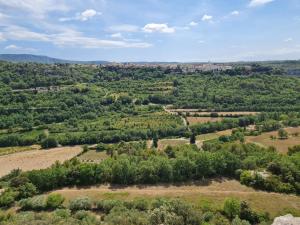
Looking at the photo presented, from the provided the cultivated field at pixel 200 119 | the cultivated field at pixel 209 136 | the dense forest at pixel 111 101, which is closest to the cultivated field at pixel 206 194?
the cultivated field at pixel 209 136

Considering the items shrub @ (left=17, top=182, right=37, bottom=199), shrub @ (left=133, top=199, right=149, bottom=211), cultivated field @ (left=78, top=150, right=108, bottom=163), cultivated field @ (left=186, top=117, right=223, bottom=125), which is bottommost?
cultivated field @ (left=78, top=150, right=108, bottom=163)

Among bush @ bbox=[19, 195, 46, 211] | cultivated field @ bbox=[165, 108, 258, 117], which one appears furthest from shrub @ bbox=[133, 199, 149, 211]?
cultivated field @ bbox=[165, 108, 258, 117]

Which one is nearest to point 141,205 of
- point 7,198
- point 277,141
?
point 7,198

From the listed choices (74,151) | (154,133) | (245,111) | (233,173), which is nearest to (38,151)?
(74,151)

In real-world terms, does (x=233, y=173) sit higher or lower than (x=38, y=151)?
higher

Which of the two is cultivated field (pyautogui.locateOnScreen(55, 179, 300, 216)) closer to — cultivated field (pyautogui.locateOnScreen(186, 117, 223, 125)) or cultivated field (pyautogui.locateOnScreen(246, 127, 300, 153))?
cultivated field (pyautogui.locateOnScreen(246, 127, 300, 153))

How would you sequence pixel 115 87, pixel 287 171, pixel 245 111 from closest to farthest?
pixel 287 171 → pixel 245 111 → pixel 115 87

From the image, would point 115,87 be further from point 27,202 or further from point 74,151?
point 27,202
